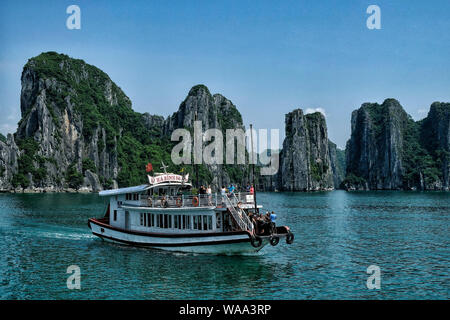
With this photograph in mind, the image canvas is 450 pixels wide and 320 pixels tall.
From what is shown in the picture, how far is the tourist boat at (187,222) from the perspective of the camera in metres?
26.6

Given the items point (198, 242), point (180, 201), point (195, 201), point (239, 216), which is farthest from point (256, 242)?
point (180, 201)

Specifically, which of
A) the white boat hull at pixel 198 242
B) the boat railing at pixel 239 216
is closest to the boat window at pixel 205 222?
the white boat hull at pixel 198 242

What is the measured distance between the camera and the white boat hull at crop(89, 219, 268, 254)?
2638cm

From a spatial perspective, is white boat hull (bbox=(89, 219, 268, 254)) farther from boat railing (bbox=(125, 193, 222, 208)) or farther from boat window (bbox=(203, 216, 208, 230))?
boat railing (bbox=(125, 193, 222, 208))

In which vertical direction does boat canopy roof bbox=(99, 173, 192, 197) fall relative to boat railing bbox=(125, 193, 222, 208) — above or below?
above

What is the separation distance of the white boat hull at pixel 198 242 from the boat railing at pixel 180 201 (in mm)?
2106

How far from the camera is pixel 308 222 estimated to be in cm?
5212

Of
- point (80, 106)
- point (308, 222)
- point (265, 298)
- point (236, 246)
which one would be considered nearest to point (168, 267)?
point (236, 246)

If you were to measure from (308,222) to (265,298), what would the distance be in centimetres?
3367

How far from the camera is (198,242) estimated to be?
27.3m

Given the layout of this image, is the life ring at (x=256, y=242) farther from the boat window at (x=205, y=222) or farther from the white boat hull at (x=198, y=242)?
the boat window at (x=205, y=222)

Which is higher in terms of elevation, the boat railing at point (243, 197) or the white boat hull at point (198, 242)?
the boat railing at point (243, 197)

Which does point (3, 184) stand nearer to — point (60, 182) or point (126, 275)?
point (60, 182)

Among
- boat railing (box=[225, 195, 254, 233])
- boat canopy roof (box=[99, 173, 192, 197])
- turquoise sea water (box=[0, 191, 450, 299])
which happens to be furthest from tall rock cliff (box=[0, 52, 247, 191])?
boat railing (box=[225, 195, 254, 233])
